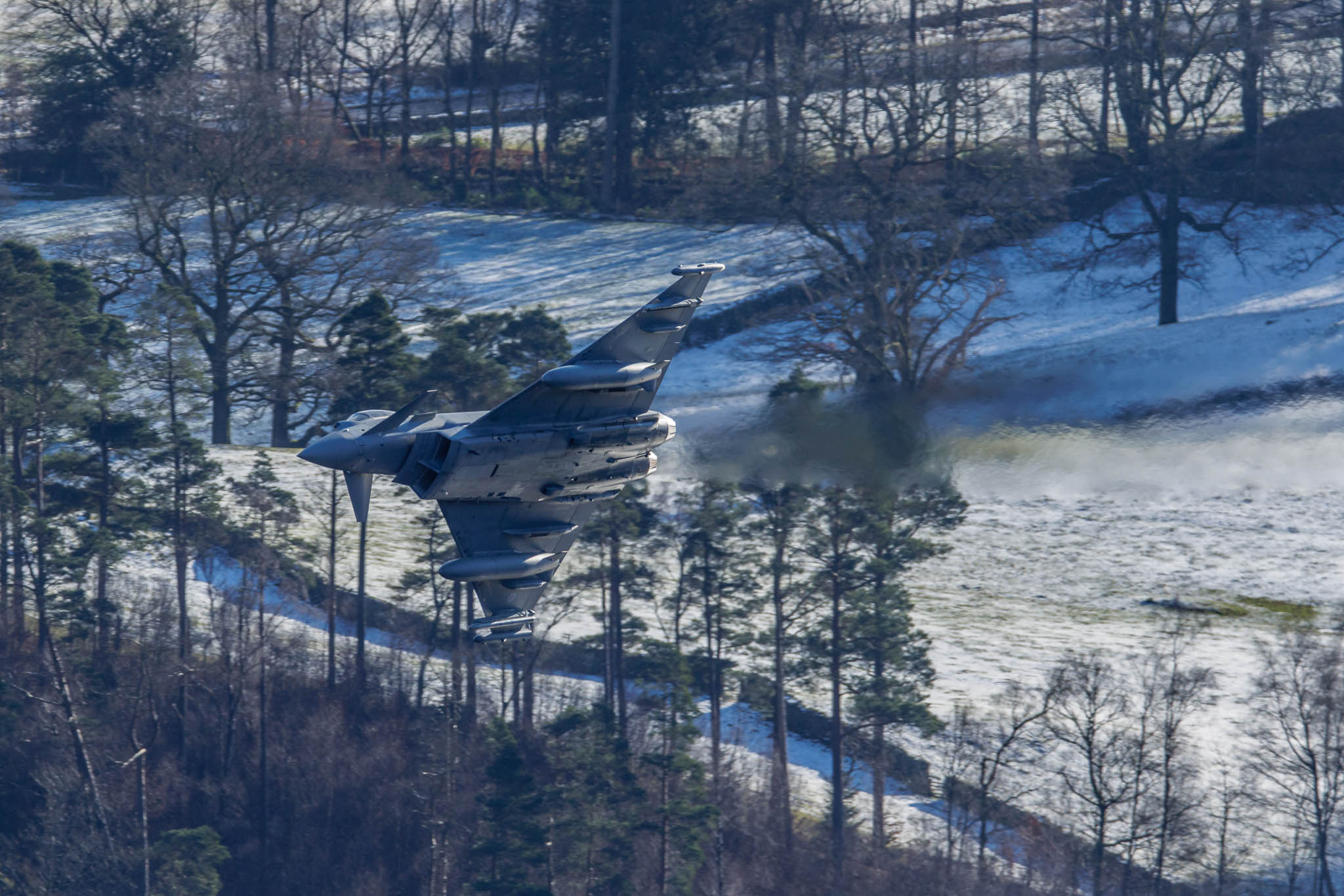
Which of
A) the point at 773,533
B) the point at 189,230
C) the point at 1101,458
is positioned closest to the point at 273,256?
the point at 189,230

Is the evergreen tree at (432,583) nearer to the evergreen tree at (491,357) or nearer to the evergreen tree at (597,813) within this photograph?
the evergreen tree at (491,357)

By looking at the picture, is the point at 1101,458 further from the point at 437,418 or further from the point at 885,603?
the point at 437,418

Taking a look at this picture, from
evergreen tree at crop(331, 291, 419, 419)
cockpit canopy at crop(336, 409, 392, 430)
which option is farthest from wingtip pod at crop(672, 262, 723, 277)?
evergreen tree at crop(331, 291, 419, 419)

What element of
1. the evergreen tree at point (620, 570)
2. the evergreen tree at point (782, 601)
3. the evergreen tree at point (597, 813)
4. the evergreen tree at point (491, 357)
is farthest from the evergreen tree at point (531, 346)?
the evergreen tree at point (597, 813)

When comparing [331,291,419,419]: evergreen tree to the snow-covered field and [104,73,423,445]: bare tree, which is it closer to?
the snow-covered field

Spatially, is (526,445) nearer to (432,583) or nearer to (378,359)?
(378,359)

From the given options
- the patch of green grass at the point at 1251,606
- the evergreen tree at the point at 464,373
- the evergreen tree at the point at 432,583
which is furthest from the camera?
the evergreen tree at the point at 432,583
